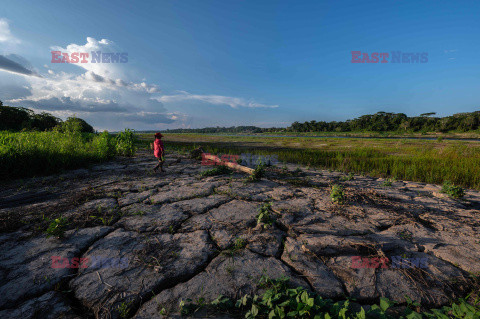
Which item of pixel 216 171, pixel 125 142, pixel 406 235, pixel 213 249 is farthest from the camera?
pixel 125 142

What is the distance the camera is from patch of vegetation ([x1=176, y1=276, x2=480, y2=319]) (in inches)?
40.0

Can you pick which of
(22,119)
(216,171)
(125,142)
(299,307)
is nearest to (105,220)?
(299,307)

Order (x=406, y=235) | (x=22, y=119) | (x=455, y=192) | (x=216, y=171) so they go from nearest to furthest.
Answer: (x=406, y=235) → (x=455, y=192) → (x=216, y=171) → (x=22, y=119)

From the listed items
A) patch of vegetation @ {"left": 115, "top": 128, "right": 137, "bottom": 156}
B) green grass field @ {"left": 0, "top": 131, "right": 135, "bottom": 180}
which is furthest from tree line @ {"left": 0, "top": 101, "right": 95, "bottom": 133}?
green grass field @ {"left": 0, "top": 131, "right": 135, "bottom": 180}

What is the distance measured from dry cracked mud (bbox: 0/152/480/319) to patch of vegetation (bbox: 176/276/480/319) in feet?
0.36

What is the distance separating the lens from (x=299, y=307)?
3.40 feet

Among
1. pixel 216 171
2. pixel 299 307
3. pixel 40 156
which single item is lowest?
pixel 299 307

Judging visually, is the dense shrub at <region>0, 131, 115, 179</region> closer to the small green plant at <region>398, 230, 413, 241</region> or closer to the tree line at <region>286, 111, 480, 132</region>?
the small green plant at <region>398, 230, 413, 241</region>

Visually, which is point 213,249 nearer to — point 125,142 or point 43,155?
point 43,155

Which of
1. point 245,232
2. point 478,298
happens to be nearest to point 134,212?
point 245,232

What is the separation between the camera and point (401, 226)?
224cm

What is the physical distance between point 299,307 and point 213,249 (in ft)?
3.19

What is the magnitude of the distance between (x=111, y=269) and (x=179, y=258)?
0.56 m

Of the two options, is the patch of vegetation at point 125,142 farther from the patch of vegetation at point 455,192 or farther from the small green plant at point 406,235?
the patch of vegetation at point 455,192
